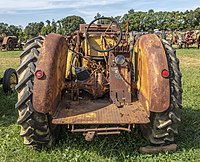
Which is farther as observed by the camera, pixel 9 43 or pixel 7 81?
pixel 9 43

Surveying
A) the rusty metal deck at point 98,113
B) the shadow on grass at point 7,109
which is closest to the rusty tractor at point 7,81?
the shadow on grass at point 7,109

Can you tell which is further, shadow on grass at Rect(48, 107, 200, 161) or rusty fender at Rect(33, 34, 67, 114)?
shadow on grass at Rect(48, 107, 200, 161)

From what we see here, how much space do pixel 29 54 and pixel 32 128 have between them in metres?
0.95

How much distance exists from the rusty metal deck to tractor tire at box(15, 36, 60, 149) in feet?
0.69

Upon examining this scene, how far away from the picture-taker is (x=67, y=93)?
15.7 feet

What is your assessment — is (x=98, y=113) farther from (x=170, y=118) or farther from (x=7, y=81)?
(x=7, y=81)

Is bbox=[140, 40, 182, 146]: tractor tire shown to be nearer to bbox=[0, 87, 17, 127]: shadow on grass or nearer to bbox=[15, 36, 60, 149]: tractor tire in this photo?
bbox=[15, 36, 60, 149]: tractor tire

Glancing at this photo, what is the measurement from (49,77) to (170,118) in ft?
4.92

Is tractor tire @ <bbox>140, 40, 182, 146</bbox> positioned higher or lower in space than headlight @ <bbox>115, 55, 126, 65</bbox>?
lower

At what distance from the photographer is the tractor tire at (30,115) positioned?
365 cm

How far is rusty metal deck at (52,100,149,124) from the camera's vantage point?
361 centimetres

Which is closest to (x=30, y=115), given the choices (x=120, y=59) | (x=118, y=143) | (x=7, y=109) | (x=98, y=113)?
(x=98, y=113)

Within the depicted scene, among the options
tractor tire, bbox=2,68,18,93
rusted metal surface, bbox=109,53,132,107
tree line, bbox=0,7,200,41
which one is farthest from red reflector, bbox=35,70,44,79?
tree line, bbox=0,7,200,41

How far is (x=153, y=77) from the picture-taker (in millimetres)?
3609
